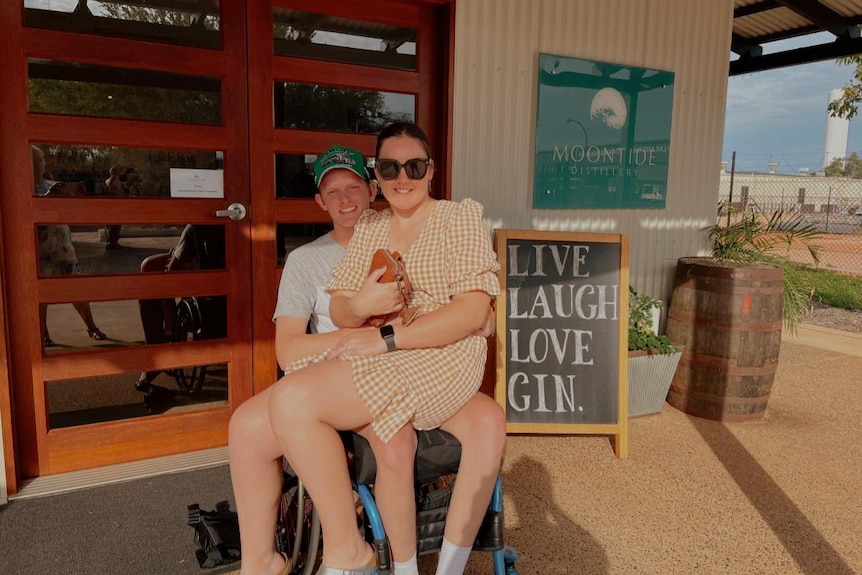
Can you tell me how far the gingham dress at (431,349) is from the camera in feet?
4.98

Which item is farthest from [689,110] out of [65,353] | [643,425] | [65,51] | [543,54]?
[65,353]

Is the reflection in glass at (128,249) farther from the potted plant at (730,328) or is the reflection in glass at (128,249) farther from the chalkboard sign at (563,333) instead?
the potted plant at (730,328)

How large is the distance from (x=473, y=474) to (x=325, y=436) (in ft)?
1.32

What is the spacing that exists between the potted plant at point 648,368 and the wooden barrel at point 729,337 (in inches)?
5.6

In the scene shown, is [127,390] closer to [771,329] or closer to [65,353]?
[65,353]

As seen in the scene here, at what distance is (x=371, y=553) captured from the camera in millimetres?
1560

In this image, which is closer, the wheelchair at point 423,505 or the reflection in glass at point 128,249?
the wheelchair at point 423,505

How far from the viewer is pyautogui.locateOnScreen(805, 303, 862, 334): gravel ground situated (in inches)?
258

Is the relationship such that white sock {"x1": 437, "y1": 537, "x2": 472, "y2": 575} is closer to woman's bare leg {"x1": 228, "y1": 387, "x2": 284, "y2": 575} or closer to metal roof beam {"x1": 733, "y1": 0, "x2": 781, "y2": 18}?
woman's bare leg {"x1": 228, "y1": 387, "x2": 284, "y2": 575}

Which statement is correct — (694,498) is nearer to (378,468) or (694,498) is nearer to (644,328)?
(644,328)

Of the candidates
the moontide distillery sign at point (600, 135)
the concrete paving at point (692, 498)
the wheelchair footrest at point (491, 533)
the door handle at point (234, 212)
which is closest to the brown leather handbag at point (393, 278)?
the wheelchair footrest at point (491, 533)

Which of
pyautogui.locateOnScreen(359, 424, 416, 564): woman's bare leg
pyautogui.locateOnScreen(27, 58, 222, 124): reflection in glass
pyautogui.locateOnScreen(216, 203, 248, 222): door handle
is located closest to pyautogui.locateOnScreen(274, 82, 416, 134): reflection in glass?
pyautogui.locateOnScreen(27, 58, 222, 124): reflection in glass

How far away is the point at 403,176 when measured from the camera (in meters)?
1.73

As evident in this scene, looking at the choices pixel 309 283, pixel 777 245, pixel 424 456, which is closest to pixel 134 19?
pixel 309 283
